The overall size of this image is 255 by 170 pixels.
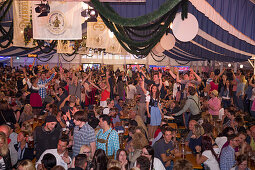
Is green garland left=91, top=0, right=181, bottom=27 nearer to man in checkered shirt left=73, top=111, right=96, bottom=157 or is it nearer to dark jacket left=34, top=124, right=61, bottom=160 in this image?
man in checkered shirt left=73, top=111, right=96, bottom=157

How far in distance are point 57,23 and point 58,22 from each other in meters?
0.03

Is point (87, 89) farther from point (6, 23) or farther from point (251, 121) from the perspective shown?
point (251, 121)

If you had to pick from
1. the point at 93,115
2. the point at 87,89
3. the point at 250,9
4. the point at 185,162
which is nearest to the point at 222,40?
the point at 250,9

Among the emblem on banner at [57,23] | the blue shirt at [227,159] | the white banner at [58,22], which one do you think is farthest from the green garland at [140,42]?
the blue shirt at [227,159]

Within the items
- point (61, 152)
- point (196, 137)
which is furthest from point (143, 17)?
point (196, 137)

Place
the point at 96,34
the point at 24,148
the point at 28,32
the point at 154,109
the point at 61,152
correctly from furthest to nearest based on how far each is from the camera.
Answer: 1. the point at 96,34
2. the point at 28,32
3. the point at 154,109
4. the point at 24,148
5. the point at 61,152

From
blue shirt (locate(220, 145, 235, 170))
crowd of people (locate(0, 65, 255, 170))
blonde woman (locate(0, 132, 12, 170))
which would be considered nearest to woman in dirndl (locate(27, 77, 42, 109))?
crowd of people (locate(0, 65, 255, 170))

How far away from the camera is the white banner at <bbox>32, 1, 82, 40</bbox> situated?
20.0 feet

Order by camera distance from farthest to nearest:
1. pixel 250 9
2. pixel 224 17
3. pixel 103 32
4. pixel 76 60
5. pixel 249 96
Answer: pixel 76 60 < pixel 249 96 < pixel 103 32 < pixel 250 9 < pixel 224 17

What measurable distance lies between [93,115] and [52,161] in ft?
10.5

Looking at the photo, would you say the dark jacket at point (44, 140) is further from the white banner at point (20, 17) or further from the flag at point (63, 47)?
the flag at point (63, 47)

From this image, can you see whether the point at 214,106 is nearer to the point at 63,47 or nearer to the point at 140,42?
the point at 140,42

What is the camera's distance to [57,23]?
20.0ft

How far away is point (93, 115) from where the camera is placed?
6.59 metres
